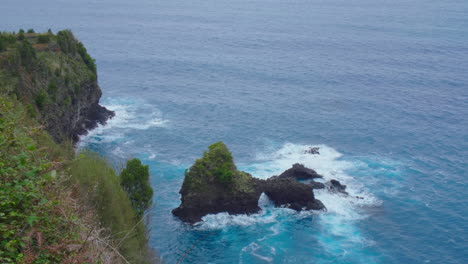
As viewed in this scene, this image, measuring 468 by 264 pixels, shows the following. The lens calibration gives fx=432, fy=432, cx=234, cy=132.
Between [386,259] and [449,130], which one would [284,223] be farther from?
[449,130]

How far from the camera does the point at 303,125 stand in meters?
91.1

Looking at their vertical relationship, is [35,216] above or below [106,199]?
above

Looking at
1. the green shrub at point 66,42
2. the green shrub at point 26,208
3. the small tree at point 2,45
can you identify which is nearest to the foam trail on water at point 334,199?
the green shrub at point 66,42

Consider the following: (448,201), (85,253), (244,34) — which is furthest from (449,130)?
(244,34)

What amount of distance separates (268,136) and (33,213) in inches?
2914

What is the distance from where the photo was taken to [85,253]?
13305 mm

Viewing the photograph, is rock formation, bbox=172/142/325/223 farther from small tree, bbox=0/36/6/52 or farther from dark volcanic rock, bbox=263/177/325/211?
small tree, bbox=0/36/6/52

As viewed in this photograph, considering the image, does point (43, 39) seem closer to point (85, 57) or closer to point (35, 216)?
point (85, 57)

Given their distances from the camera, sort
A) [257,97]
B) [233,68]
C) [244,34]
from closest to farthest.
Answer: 1. [257,97]
2. [233,68]
3. [244,34]

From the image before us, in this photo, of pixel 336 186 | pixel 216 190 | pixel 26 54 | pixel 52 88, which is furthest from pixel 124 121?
pixel 336 186

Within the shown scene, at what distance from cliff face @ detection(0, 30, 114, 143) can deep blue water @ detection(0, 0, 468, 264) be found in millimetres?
5878

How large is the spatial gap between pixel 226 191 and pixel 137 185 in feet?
56.9

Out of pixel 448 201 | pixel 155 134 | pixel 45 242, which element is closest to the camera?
pixel 45 242

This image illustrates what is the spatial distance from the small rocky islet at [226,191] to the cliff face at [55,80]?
60.7ft
